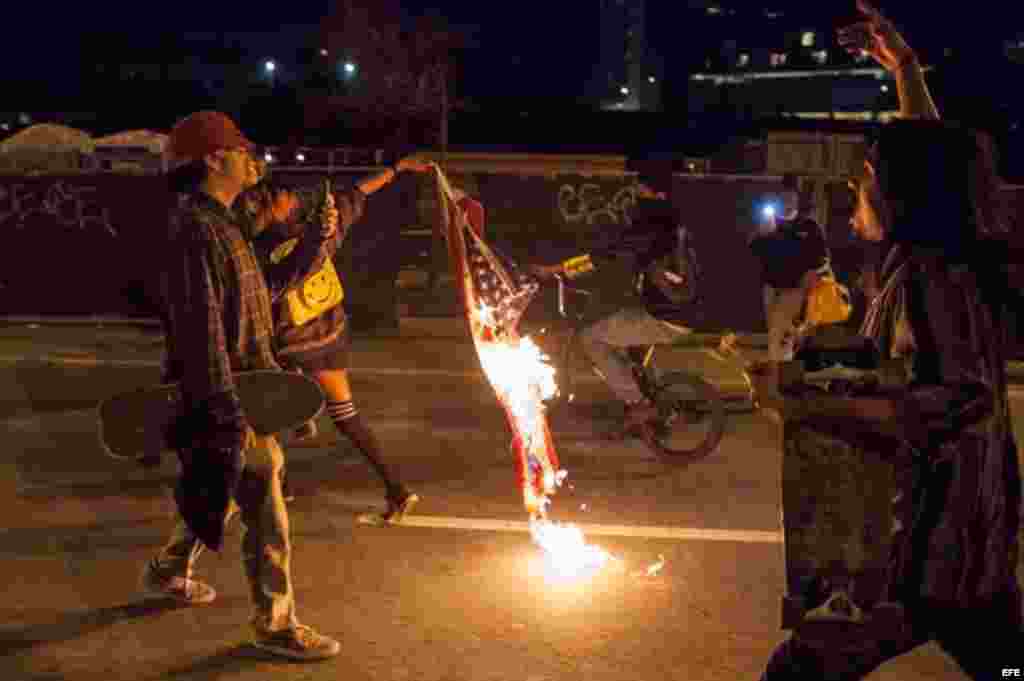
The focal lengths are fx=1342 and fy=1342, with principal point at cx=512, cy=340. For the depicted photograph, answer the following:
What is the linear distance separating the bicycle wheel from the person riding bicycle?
0.09 metres

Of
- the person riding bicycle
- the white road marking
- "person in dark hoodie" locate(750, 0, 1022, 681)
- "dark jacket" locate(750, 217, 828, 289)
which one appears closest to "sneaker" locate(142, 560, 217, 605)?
the white road marking

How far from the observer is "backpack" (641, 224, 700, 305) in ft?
25.5

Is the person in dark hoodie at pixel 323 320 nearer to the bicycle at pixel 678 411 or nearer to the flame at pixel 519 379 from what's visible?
the flame at pixel 519 379

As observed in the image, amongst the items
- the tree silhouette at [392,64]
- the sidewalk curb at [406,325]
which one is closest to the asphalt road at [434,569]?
the sidewalk curb at [406,325]

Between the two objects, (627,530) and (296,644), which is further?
(627,530)

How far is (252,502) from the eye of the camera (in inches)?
184

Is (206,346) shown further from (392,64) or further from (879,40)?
(392,64)

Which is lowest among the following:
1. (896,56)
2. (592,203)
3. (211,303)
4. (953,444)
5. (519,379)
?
(519,379)

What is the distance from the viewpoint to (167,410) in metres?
4.66

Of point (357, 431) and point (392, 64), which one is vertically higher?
point (392, 64)

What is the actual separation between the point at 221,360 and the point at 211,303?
19 centimetres

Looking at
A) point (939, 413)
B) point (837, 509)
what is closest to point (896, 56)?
point (939, 413)

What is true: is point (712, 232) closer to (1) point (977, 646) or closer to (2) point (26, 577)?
(2) point (26, 577)

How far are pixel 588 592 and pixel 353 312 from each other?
342 inches
